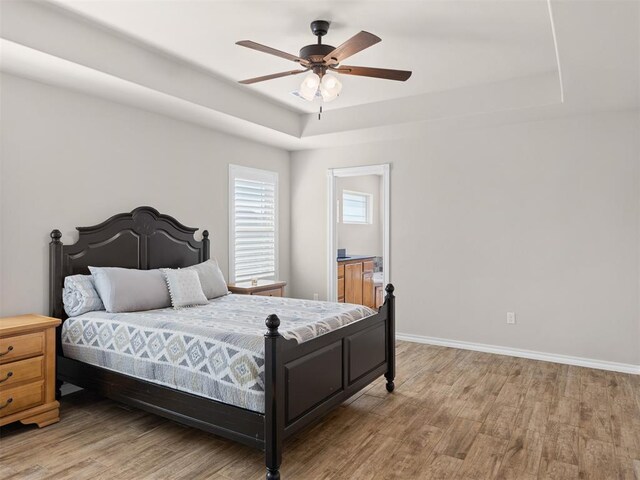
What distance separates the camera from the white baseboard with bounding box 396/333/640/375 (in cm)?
417

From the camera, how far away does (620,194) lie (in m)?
4.16

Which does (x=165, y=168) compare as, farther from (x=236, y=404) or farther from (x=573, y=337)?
(x=573, y=337)

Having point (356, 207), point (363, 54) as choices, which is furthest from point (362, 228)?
point (363, 54)

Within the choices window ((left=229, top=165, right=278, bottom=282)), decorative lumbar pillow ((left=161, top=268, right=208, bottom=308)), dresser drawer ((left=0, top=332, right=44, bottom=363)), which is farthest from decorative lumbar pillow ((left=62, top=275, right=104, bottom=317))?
window ((left=229, top=165, right=278, bottom=282))

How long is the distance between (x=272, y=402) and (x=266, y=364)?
7.8 inches

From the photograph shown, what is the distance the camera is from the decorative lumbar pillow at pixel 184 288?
3697 mm

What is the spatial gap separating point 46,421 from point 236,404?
1.54 m

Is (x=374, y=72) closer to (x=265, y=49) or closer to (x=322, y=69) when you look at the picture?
(x=322, y=69)

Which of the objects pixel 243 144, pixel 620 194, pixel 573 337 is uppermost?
pixel 243 144

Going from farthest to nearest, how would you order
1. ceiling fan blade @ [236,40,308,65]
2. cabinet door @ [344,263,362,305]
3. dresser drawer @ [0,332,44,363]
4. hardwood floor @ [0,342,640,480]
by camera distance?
1. cabinet door @ [344,263,362,305]
2. dresser drawer @ [0,332,44,363]
3. ceiling fan blade @ [236,40,308,65]
4. hardwood floor @ [0,342,640,480]

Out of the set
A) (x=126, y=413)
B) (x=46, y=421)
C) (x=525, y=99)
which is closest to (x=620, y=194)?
(x=525, y=99)

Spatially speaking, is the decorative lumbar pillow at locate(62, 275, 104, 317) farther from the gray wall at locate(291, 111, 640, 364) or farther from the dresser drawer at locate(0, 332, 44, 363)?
the gray wall at locate(291, 111, 640, 364)

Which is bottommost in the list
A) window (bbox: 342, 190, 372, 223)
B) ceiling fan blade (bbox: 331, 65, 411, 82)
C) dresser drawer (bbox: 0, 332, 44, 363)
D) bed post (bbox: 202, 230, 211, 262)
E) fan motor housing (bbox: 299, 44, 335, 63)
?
dresser drawer (bbox: 0, 332, 44, 363)

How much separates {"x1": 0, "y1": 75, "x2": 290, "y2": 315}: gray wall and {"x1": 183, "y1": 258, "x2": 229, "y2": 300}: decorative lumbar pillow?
604 millimetres
